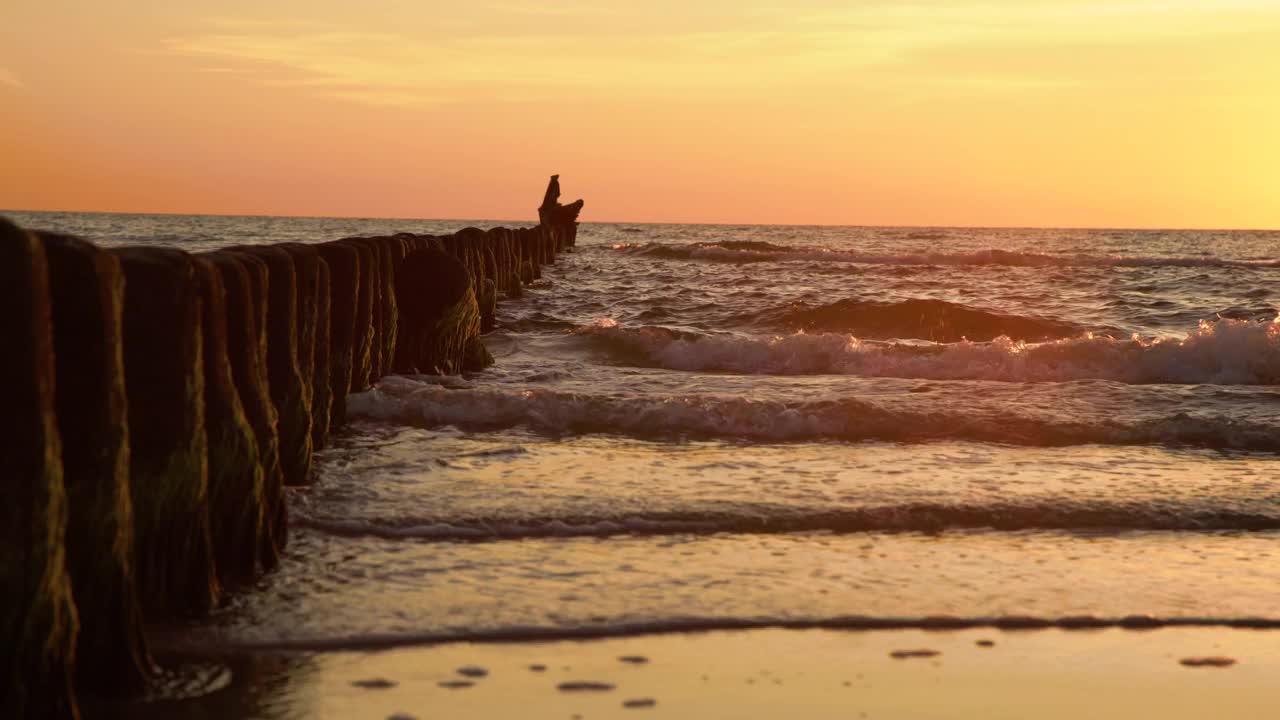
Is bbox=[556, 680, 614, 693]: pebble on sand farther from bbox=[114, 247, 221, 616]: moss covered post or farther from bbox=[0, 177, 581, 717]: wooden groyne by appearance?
bbox=[114, 247, 221, 616]: moss covered post

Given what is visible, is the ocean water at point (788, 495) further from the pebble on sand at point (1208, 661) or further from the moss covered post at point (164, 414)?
the pebble on sand at point (1208, 661)

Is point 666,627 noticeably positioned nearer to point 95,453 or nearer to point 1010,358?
point 95,453

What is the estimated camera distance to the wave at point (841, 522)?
19.7 ft

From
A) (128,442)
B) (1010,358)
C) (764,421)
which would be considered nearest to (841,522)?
(764,421)

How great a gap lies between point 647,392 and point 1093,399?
3.51 m

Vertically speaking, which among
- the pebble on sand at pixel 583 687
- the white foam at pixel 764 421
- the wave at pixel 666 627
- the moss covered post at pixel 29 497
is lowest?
the pebble on sand at pixel 583 687

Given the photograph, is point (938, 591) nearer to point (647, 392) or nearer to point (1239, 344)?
point (647, 392)

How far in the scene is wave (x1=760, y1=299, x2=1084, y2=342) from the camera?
19.2m

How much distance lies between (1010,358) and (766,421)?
5234 mm

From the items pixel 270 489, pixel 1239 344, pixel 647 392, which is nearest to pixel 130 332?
pixel 270 489

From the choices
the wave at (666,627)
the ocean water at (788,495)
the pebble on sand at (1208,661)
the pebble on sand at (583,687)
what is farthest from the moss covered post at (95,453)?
the pebble on sand at (1208,661)

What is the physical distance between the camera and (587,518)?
623cm

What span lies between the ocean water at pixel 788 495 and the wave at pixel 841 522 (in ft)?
0.06

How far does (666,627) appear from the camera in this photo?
15.3ft
